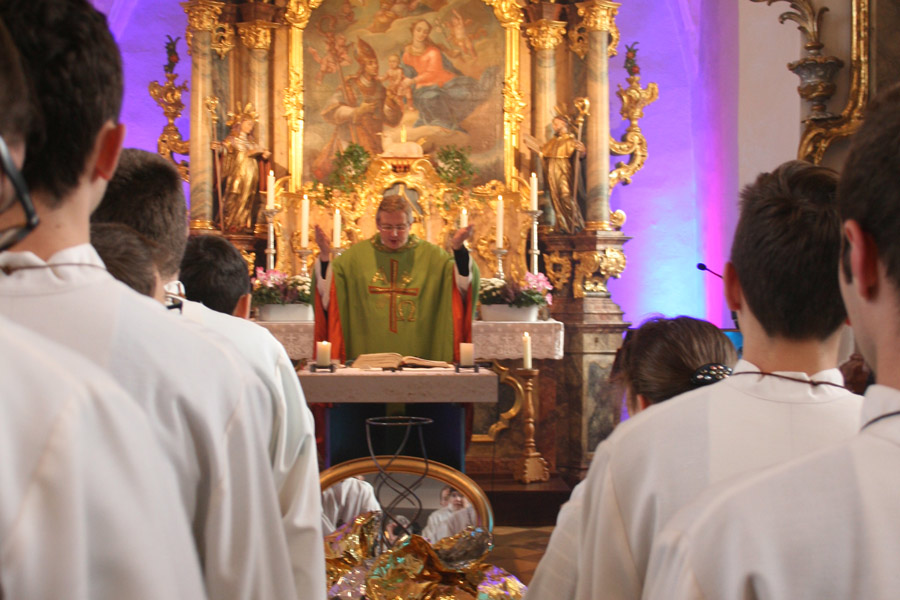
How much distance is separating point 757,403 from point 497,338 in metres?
6.27

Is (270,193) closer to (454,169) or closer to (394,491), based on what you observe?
(454,169)

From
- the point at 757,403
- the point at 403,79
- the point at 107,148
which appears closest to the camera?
the point at 107,148

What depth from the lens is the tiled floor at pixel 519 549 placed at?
5.64 metres

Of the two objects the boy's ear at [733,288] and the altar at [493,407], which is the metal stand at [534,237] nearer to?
the altar at [493,407]

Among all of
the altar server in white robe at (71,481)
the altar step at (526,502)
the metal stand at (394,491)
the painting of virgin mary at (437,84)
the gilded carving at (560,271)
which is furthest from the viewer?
the painting of virgin mary at (437,84)

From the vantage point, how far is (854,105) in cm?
481

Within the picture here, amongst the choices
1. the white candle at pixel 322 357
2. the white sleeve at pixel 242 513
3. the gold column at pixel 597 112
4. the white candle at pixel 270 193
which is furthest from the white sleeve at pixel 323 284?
the white sleeve at pixel 242 513

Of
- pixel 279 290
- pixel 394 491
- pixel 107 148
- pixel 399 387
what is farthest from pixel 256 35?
pixel 107 148

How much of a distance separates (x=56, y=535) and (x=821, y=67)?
16.2ft

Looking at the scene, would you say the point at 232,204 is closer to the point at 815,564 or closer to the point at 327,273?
the point at 327,273

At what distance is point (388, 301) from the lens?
6352 millimetres

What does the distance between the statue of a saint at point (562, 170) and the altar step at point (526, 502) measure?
8.38 ft

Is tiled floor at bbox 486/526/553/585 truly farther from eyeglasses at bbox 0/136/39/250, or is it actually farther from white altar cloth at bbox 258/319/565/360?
eyeglasses at bbox 0/136/39/250

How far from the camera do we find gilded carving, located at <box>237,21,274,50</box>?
884 centimetres
